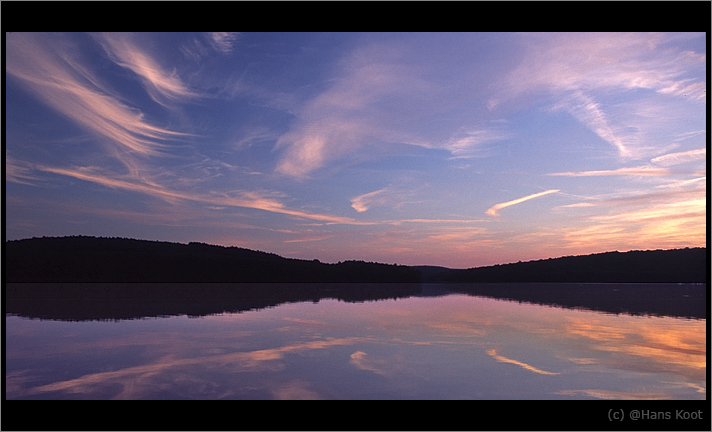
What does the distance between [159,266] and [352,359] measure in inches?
2603

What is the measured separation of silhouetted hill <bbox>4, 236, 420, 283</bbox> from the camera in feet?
202

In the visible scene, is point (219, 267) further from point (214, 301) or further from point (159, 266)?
point (214, 301)

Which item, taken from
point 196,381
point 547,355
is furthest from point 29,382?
point 547,355

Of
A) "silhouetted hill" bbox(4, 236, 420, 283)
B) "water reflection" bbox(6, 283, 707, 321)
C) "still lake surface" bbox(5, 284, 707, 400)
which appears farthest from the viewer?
"silhouetted hill" bbox(4, 236, 420, 283)

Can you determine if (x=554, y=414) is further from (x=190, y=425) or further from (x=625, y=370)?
(x=625, y=370)

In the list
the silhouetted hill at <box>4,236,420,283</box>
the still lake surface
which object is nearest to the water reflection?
the still lake surface

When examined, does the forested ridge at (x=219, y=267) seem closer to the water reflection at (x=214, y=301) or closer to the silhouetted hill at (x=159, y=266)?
the silhouetted hill at (x=159, y=266)

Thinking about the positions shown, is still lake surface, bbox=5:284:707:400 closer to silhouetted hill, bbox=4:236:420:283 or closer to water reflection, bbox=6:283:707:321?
water reflection, bbox=6:283:707:321

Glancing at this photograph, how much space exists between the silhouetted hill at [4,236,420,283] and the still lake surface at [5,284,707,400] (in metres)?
55.9

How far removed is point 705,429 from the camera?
3299mm

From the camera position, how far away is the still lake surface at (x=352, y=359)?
20.4 ft

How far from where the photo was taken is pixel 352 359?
8.16 m

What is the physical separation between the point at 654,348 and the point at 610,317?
674cm

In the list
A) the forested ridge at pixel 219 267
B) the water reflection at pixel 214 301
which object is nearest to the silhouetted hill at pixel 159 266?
the forested ridge at pixel 219 267
